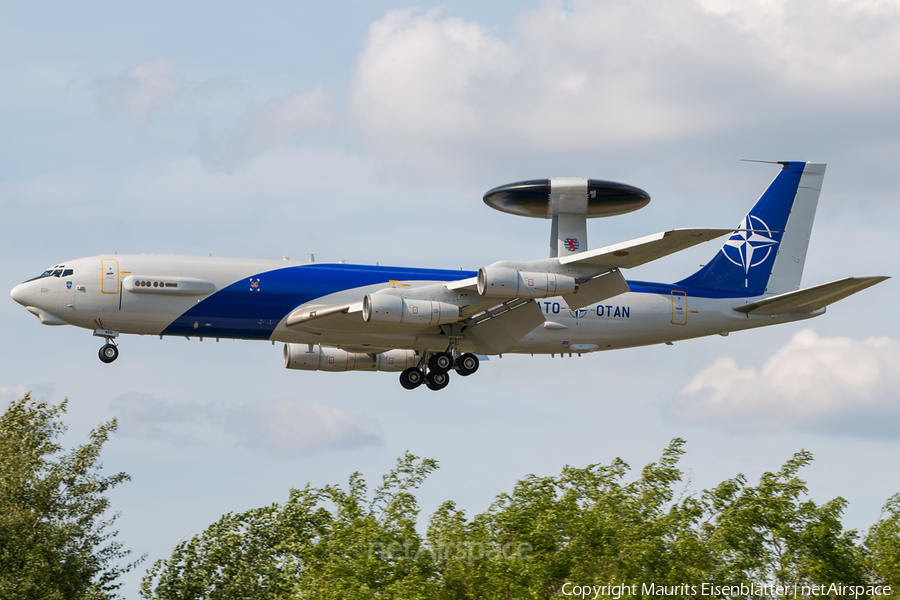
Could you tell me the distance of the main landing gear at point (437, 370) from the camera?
45562 millimetres

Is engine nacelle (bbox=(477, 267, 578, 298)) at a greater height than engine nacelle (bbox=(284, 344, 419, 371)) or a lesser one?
greater

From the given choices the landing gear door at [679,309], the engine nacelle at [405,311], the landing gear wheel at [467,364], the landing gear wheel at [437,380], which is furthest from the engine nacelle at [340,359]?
the landing gear door at [679,309]

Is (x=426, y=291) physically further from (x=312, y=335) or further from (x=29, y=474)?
(x=29, y=474)

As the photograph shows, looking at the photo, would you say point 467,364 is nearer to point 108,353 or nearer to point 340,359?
point 340,359

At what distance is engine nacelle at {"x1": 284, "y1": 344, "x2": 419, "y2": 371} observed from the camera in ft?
160

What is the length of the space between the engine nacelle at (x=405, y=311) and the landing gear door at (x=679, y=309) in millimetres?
10920

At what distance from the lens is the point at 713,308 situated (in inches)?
1881

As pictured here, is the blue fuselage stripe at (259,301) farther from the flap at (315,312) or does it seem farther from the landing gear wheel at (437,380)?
the landing gear wheel at (437,380)

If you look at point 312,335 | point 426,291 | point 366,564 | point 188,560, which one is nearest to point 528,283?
point 426,291

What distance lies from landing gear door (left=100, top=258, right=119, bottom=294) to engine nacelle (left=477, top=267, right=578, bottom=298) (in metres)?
13.4

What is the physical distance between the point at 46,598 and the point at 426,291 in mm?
17445

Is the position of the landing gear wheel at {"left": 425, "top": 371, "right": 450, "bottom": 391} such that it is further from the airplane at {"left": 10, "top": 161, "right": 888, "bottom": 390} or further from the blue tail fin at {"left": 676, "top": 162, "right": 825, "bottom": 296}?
the blue tail fin at {"left": 676, "top": 162, "right": 825, "bottom": 296}

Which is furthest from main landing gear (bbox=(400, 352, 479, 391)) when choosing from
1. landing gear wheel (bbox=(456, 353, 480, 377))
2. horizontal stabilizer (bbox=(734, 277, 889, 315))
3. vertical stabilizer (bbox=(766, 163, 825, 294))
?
vertical stabilizer (bbox=(766, 163, 825, 294))

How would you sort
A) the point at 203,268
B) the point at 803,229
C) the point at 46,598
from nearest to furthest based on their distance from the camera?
the point at 46,598 < the point at 203,268 < the point at 803,229
